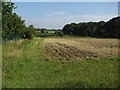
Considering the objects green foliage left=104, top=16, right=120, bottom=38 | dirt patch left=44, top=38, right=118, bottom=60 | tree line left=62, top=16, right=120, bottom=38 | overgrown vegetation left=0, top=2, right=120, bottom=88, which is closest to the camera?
overgrown vegetation left=0, top=2, right=120, bottom=88

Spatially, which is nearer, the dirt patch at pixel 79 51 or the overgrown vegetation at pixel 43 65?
the overgrown vegetation at pixel 43 65

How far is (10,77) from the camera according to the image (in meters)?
5.44

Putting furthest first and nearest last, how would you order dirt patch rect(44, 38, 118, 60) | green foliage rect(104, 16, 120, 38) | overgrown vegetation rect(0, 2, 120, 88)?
green foliage rect(104, 16, 120, 38)
dirt patch rect(44, 38, 118, 60)
overgrown vegetation rect(0, 2, 120, 88)

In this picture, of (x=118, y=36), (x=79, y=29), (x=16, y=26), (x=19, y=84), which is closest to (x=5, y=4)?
(x=16, y=26)

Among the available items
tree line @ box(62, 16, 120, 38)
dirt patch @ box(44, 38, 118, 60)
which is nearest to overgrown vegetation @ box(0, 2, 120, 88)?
tree line @ box(62, 16, 120, 38)

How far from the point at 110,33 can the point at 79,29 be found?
1992 cm

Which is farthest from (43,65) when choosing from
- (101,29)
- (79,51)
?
(101,29)

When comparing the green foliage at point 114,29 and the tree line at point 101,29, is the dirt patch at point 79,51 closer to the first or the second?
the green foliage at point 114,29

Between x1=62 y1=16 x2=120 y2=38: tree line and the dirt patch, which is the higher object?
x1=62 y1=16 x2=120 y2=38: tree line

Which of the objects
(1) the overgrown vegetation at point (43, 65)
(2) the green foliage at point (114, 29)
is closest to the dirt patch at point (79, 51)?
(1) the overgrown vegetation at point (43, 65)

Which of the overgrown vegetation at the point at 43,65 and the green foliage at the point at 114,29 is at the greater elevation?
the green foliage at the point at 114,29

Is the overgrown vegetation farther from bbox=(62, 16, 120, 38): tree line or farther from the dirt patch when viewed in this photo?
the dirt patch

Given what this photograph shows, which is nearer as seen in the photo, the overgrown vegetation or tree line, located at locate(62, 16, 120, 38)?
the overgrown vegetation

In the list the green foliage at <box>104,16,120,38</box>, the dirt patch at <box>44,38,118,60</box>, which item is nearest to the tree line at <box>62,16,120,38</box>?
the green foliage at <box>104,16,120,38</box>
